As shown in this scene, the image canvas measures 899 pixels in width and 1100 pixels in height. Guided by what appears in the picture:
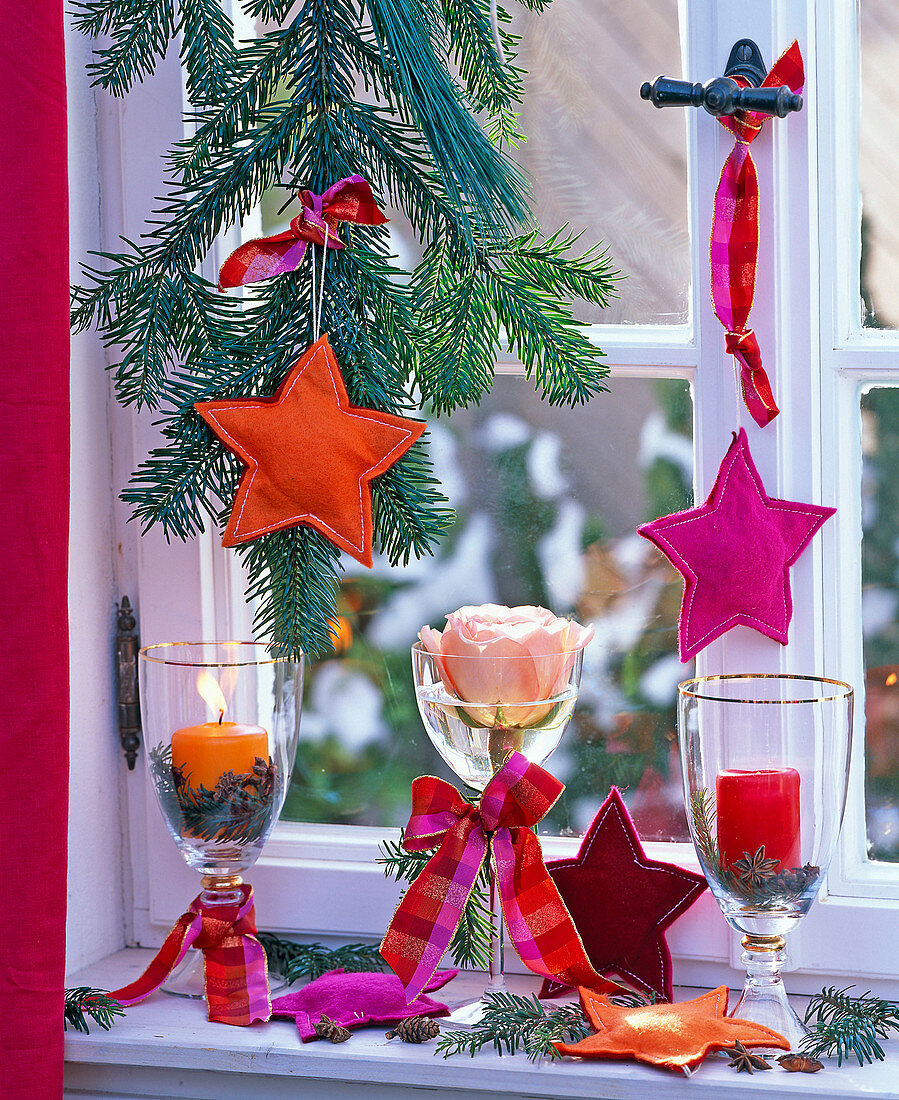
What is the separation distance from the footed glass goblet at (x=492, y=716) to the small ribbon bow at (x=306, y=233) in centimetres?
32

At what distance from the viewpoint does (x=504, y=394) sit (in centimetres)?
104

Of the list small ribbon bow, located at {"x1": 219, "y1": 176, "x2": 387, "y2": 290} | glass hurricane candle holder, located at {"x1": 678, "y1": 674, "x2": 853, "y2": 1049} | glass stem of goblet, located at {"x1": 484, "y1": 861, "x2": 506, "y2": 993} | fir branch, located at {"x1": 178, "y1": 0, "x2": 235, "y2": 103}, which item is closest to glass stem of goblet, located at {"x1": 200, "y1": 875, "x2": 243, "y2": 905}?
glass stem of goblet, located at {"x1": 484, "y1": 861, "x2": 506, "y2": 993}

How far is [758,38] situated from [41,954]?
34.4 inches

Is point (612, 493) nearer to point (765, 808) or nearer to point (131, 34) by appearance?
point (765, 808)

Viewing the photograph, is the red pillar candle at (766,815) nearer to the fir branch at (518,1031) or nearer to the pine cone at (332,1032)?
the fir branch at (518,1031)

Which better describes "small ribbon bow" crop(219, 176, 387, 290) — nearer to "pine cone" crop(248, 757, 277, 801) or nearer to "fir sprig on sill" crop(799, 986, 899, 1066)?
"pine cone" crop(248, 757, 277, 801)

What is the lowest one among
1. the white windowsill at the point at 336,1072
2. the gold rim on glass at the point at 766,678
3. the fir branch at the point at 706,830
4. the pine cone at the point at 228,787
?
the white windowsill at the point at 336,1072

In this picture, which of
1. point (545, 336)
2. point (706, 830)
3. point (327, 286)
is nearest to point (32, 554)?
point (327, 286)

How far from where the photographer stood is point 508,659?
2.87 ft

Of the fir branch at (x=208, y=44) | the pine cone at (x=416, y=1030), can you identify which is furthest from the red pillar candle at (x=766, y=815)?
the fir branch at (x=208, y=44)

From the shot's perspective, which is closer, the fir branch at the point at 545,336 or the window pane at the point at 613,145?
the fir branch at the point at 545,336

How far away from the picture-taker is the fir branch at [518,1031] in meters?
0.85

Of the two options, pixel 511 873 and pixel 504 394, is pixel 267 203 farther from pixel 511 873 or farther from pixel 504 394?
pixel 511 873

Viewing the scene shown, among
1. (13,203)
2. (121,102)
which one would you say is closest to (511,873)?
(13,203)
